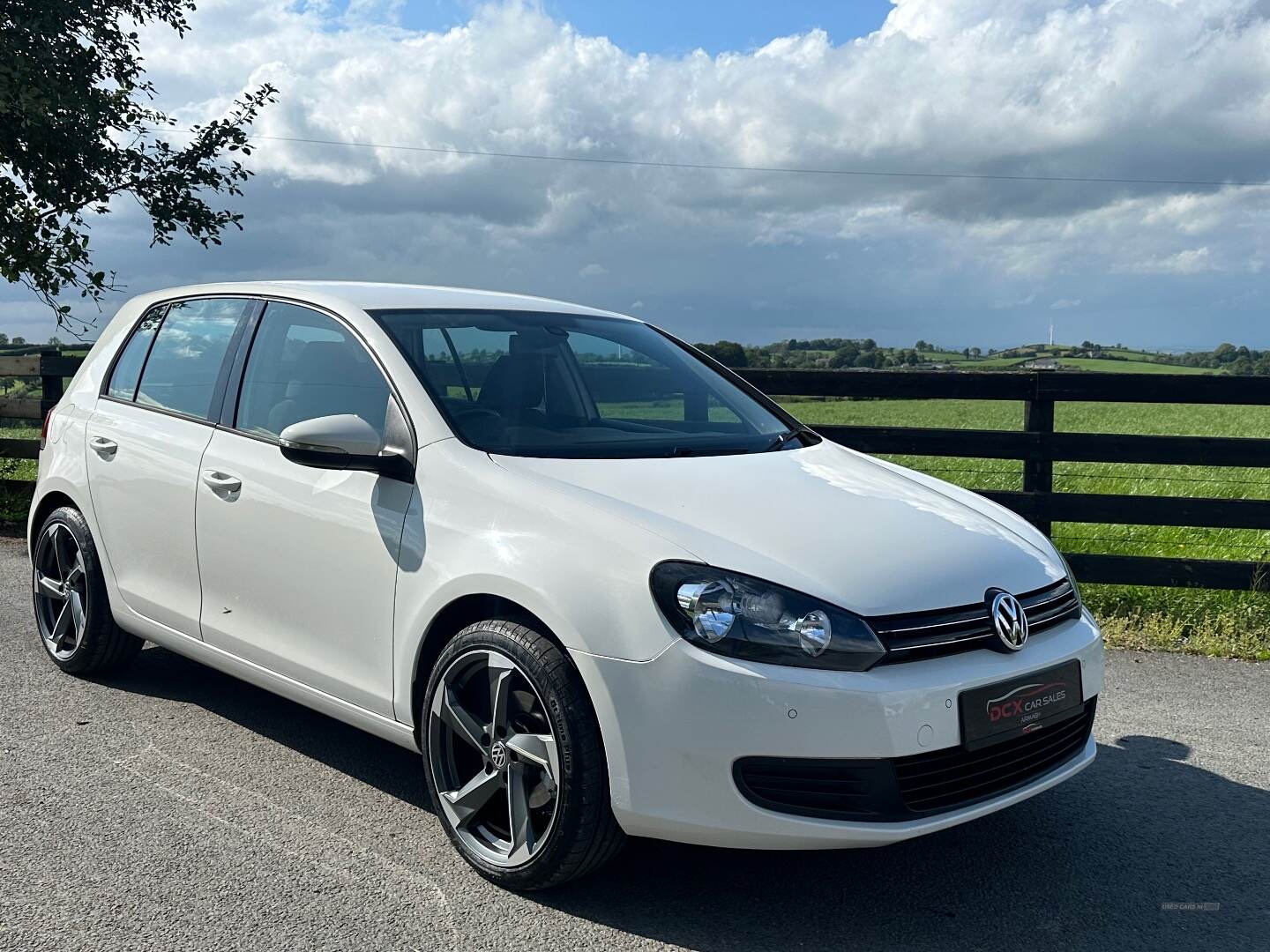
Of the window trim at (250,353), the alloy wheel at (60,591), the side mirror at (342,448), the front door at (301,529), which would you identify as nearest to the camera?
the side mirror at (342,448)

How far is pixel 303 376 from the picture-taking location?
13.6ft

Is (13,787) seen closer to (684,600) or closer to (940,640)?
(684,600)

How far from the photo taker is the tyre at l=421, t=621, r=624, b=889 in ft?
10.0

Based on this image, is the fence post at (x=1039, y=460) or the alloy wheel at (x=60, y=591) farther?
the fence post at (x=1039, y=460)

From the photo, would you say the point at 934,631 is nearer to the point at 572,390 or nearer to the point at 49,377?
the point at 572,390

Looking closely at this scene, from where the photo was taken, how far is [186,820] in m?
3.72

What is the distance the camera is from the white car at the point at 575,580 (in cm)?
292

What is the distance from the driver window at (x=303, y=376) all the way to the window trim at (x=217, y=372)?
12 cm

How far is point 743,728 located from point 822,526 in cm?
66

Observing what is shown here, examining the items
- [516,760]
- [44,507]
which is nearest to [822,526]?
[516,760]

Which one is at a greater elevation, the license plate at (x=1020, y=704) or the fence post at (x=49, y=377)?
the fence post at (x=49, y=377)

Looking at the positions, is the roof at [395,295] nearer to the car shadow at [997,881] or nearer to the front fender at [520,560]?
the front fender at [520,560]

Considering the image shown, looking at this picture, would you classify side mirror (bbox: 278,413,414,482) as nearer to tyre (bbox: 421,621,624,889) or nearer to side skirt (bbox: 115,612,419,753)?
tyre (bbox: 421,621,624,889)

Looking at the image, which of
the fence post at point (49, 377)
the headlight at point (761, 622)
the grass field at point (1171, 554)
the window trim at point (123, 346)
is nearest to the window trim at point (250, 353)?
the window trim at point (123, 346)
